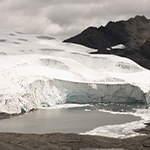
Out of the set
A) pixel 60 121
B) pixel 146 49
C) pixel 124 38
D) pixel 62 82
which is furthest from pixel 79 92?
pixel 124 38

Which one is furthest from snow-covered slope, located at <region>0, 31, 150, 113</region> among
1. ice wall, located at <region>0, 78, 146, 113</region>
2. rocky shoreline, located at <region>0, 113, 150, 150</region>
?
rocky shoreline, located at <region>0, 113, 150, 150</region>

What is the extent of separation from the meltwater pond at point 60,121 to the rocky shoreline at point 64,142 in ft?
8.90

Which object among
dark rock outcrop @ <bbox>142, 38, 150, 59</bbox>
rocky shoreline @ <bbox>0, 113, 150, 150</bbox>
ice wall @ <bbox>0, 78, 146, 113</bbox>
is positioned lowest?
rocky shoreline @ <bbox>0, 113, 150, 150</bbox>

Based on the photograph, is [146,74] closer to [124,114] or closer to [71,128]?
[124,114]

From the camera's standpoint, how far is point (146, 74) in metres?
30.2

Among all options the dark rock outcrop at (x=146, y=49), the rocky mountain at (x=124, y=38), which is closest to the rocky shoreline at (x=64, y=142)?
the rocky mountain at (x=124, y=38)

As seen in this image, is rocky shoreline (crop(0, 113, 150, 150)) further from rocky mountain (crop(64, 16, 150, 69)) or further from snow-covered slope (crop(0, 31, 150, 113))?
rocky mountain (crop(64, 16, 150, 69))

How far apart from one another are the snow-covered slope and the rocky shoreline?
25.8ft

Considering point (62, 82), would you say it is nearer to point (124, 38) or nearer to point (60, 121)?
point (60, 121)

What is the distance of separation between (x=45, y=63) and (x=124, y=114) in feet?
44.8

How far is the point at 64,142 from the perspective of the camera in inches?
437

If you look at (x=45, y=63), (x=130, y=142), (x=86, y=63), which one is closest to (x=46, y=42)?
(x=86, y=63)

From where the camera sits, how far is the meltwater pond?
15055mm

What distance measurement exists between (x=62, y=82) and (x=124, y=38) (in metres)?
37.5
